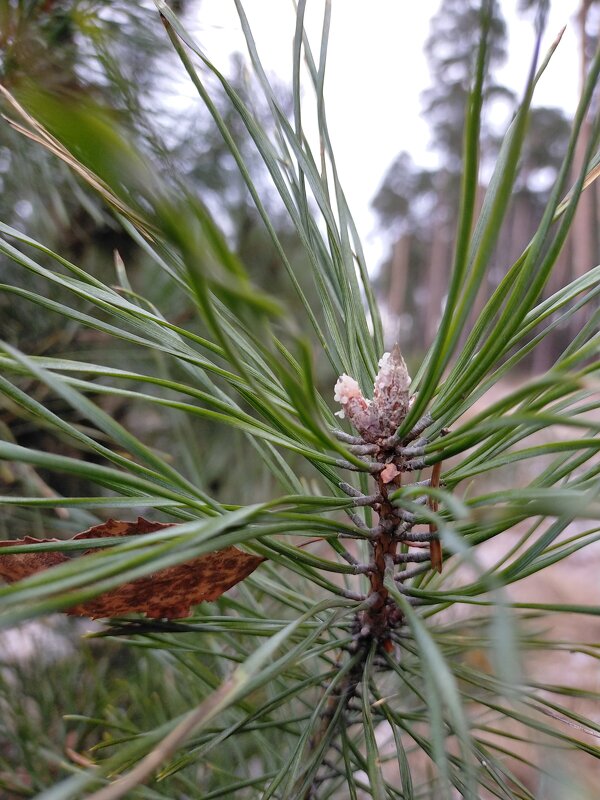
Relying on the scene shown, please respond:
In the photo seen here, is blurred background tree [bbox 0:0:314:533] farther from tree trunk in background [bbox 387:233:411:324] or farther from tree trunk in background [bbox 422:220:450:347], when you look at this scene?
tree trunk in background [bbox 387:233:411:324]

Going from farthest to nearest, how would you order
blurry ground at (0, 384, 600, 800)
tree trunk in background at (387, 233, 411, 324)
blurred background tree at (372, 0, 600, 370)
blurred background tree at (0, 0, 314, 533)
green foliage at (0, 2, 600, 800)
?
1. tree trunk in background at (387, 233, 411, 324)
2. blurred background tree at (372, 0, 600, 370)
3. blurred background tree at (0, 0, 314, 533)
4. blurry ground at (0, 384, 600, 800)
5. green foliage at (0, 2, 600, 800)

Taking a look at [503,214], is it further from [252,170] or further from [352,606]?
[252,170]

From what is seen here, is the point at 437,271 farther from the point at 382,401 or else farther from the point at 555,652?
the point at 382,401

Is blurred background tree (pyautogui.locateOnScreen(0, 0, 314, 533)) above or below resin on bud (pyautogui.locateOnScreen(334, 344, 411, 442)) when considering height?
above

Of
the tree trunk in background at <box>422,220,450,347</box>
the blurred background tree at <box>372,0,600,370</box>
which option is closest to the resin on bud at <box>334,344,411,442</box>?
the blurred background tree at <box>372,0,600,370</box>

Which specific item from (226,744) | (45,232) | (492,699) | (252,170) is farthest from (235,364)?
(252,170)

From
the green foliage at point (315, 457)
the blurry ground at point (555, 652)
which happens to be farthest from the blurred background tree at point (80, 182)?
the blurry ground at point (555, 652)

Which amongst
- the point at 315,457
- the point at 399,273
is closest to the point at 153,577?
the point at 315,457
